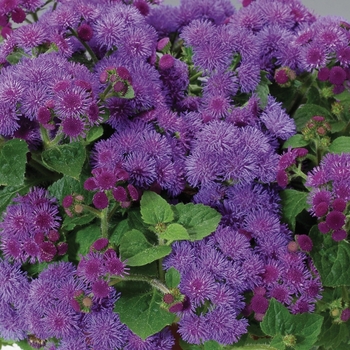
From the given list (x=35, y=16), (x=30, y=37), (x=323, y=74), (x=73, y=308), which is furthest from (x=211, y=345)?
(x=35, y=16)

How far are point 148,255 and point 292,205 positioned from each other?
340mm

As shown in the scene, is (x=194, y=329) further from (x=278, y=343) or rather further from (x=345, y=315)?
(x=345, y=315)

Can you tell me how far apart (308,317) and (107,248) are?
390 millimetres

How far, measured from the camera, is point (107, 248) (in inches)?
46.2

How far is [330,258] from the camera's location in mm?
1269

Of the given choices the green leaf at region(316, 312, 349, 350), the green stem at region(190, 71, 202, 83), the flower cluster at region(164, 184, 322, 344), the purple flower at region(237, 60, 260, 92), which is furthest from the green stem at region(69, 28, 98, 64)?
the green leaf at region(316, 312, 349, 350)

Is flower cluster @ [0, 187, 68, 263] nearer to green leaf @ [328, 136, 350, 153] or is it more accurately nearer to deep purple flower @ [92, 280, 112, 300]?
deep purple flower @ [92, 280, 112, 300]

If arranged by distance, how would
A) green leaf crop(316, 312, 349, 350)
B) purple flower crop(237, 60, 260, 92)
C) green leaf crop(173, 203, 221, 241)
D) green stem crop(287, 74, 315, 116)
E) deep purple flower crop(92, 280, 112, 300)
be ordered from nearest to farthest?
deep purple flower crop(92, 280, 112, 300) < green leaf crop(173, 203, 221, 241) < green leaf crop(316, 312, 349, 350) < purple flower crop(237, 60, 260, 92) < green stem crop(287, 74, 315, 116)

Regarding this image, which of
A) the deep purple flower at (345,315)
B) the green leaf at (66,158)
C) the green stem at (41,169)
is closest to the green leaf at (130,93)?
the green leaf at (66,158)

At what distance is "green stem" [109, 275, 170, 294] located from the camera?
118cm

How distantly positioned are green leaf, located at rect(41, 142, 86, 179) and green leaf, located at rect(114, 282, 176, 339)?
0.78ft

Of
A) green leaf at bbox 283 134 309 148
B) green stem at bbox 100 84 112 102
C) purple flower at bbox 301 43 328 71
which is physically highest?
purple flower at bbox 301 43 328 71

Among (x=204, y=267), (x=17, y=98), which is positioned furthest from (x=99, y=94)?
(x=204, y=267)

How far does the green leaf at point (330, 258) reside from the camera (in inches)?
49.0
